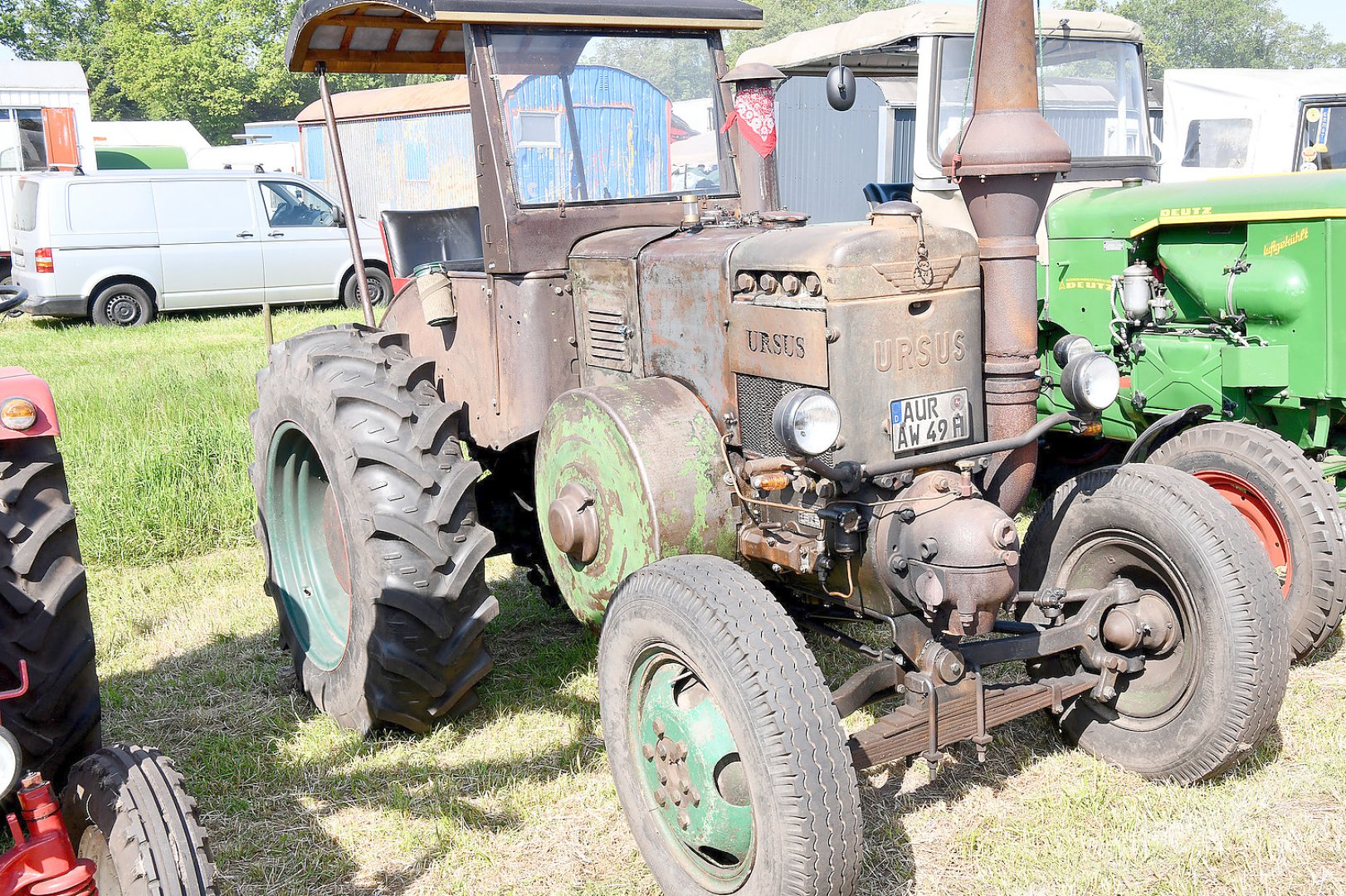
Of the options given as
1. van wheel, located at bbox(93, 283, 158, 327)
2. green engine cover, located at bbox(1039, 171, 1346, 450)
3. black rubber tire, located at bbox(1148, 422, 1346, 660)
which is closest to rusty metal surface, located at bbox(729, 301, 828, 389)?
black rubber tire, located at bbox(1148, 422, 1346, 660)

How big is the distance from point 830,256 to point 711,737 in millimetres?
1236

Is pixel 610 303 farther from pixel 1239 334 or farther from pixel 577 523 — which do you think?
pixel 1239 334

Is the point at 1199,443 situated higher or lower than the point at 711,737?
higher

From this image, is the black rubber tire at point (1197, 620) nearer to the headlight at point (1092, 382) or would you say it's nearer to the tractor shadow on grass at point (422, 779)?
the tractor shadow on grass at point (422, 779)

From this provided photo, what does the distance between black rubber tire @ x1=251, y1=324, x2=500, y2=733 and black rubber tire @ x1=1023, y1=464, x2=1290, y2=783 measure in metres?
1.81

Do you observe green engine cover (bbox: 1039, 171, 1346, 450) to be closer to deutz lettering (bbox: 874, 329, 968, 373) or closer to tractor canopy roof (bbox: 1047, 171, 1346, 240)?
tractor canopy roof (bbox: 1047, 171, 1346, 240)

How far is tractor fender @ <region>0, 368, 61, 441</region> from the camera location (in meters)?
3.09

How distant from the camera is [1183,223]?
5.20 m

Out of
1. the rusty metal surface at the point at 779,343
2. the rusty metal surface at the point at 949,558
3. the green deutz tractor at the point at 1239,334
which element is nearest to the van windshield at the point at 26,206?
the green deutz tractor at the point at 1239,334

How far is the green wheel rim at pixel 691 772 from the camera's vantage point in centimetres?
274

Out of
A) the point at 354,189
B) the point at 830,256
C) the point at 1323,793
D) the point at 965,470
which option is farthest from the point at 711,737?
the point at 354,189

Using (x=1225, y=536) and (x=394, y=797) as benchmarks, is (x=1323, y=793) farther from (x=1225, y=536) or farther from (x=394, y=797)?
(x=394, y=797)

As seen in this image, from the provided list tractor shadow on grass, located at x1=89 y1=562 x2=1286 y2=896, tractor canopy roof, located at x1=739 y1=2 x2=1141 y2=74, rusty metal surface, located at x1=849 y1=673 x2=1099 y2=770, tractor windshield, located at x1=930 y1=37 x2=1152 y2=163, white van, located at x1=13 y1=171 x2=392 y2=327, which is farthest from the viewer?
white van, located at x1=13 y1=171 x2=392 y2=327

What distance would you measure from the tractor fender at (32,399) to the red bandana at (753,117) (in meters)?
2.48
